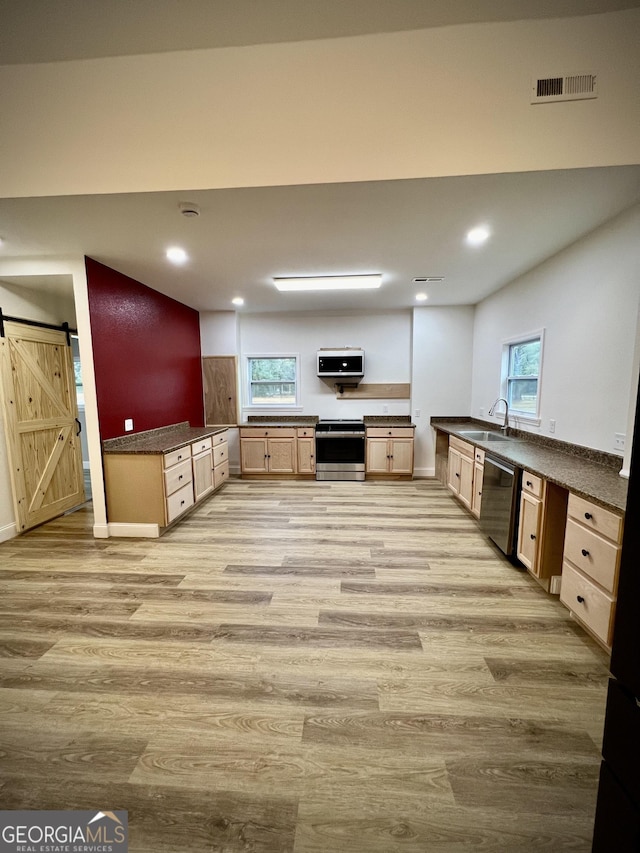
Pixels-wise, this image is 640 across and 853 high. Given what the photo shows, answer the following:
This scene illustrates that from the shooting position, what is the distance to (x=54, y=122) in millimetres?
1929

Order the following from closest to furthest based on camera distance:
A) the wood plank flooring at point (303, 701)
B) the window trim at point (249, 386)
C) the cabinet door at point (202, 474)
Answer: the wood plank flooring at point (303, 701)
the cabinet door at point (202, 474)
the window trim at point (249, 386)

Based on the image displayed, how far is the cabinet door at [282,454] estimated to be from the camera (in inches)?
209

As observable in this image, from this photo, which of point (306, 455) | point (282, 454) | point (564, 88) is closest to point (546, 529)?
point (564, 88)

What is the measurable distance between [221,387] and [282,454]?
1.59m

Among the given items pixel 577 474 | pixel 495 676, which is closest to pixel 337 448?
pixel 577 474

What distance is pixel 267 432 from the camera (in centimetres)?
532

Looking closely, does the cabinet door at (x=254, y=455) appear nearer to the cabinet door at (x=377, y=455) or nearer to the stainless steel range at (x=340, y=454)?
the stainless steel range at (x=340, y=454)

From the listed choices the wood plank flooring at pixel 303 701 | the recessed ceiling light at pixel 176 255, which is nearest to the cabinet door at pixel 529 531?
the wood plank flooring at pixel 303 701

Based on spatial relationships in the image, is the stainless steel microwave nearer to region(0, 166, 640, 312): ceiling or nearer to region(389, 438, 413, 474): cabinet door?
region(389, 438, 413, 474): cabinet door

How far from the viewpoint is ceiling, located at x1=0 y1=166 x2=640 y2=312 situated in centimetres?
200

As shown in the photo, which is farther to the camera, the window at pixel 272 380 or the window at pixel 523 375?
the window at pixel 272 380

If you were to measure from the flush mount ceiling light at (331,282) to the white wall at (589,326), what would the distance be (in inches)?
66.2

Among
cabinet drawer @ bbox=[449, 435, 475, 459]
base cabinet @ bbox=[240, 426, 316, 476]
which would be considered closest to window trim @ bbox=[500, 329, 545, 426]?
cabinet drawer @ bbox=[449, 435, 475, 459]

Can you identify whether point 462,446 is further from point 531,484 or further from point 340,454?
point 340,454
